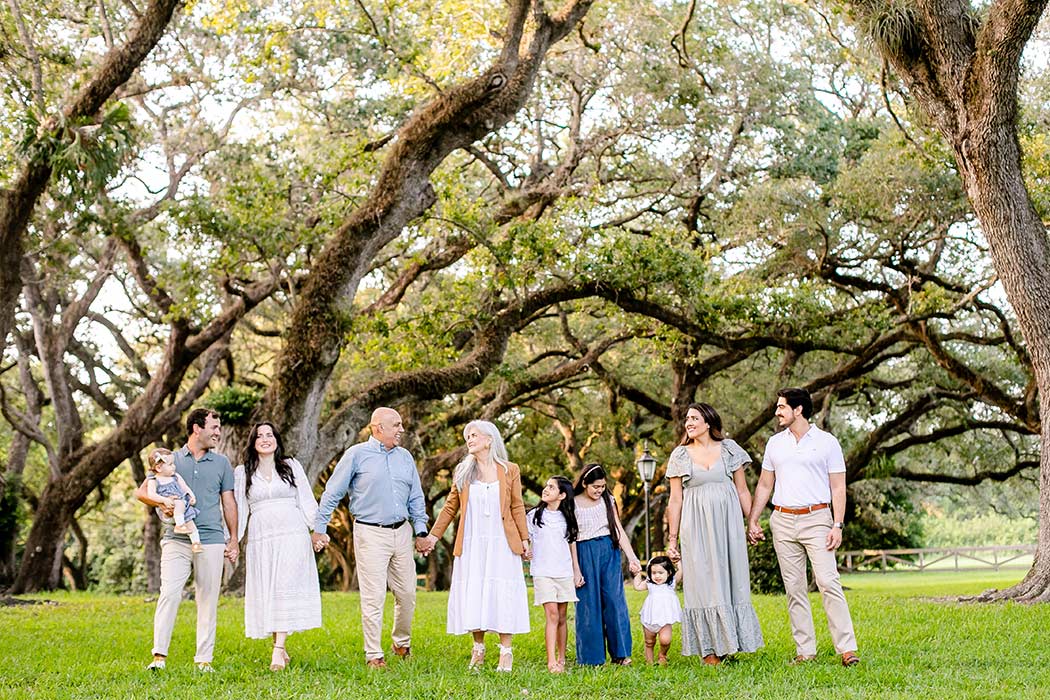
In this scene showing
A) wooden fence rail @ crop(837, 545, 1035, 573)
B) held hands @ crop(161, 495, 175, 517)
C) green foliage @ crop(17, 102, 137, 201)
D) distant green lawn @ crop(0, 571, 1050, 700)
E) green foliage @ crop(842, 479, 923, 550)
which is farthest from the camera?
wooden fence rail @ crop(837, 545, 1035, 573)

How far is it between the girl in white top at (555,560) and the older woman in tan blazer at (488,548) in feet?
0.50

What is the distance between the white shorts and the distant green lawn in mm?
515

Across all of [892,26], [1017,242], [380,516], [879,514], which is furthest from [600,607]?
[879,514]

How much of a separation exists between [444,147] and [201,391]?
9.90 metres

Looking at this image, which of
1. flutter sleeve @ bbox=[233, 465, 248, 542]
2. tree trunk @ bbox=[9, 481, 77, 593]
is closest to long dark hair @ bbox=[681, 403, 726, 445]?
flutter sleeve @ bbox=[233, 465, 248, 542]

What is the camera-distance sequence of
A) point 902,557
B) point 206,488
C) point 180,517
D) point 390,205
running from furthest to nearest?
point 902,557
point 390,205
point 206,488
point 180,517

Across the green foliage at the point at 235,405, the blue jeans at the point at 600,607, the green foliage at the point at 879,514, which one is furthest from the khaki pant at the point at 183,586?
the green foliage at the point at 879,514

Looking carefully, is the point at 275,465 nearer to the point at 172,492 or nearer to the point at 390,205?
the point at 172,492

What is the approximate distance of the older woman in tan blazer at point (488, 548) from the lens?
8031mm

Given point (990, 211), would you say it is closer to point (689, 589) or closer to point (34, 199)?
point (689, 589)

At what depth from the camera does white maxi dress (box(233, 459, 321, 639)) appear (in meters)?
8.09

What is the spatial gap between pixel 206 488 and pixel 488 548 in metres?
2.09

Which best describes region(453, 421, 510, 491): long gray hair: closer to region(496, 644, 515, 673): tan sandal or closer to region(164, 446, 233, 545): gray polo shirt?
region(496, 644, 515, 673): tan sandal

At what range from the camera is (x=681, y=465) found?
27.6ft
